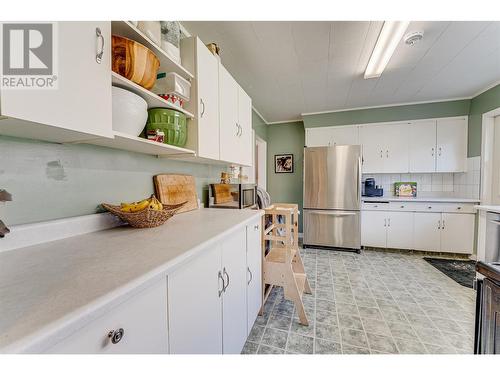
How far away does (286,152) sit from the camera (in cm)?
424

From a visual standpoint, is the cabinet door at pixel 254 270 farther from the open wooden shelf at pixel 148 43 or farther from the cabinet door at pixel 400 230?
the cabinet door at pixel 400 230

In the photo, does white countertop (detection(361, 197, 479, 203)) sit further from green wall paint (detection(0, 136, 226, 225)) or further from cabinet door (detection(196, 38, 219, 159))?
green wall paint (detection(0, 136, 226, 225))

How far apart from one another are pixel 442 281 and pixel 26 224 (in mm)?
3426

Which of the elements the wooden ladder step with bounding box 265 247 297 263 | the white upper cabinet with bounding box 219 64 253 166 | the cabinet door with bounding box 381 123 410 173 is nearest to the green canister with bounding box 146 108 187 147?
the white upper cabinet with bounding box 219 64 253 166

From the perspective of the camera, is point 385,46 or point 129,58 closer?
point 129,58

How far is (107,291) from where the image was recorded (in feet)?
1.47

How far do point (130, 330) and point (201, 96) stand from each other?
1257 millimetres

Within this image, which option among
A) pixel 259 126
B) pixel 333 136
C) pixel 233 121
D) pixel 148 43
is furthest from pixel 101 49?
pixel 333 136

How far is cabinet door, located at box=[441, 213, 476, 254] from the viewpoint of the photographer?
9.51 feet

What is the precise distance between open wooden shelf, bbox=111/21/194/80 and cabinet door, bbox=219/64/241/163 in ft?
1.22

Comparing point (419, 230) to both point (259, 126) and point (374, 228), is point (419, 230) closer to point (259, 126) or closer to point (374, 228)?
point (374, 228)

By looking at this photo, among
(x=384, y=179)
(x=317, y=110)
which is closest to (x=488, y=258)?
(x=384, y=179)

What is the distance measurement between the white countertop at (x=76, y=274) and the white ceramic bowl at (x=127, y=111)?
0.47 m

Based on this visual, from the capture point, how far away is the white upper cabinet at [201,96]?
4.27 ft
